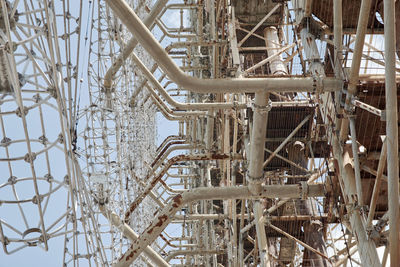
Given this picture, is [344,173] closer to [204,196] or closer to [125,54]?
[204,196]

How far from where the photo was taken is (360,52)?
8.16 metres

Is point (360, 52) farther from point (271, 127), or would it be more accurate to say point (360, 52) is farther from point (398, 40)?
point (271, 127)

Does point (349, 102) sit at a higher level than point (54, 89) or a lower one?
higher

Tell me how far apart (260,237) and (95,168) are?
432 centimetres

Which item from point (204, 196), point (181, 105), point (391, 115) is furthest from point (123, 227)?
point (391, 115)

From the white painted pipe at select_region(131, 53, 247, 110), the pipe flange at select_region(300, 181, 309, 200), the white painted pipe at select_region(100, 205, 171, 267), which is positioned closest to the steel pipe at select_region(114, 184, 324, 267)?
the pipe flange at select_region(300, 181, 309, 200)

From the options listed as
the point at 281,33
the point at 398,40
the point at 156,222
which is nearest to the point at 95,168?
the point at 156,222

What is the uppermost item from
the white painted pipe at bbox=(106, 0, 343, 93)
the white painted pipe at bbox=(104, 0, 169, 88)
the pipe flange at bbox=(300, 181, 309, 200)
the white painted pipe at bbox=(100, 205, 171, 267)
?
the white painted pipe at bbox=(104, 0, 169, 88)

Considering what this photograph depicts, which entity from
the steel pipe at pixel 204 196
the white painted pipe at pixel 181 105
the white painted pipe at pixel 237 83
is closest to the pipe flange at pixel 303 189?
the steel pipe at pixel 204 196

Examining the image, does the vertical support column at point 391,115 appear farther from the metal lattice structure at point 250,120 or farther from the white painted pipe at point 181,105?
the white painted pipe at point 181,105

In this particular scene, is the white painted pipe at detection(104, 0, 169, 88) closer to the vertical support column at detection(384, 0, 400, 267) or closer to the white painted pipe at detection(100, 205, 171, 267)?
the white painted pipe at detection(100, 205, 171, 267)

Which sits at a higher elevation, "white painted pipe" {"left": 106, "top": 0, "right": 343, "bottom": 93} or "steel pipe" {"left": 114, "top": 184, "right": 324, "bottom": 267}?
"white painted pipe" {"left": 106, "top": 0, "right": 343, "bottom": 93}

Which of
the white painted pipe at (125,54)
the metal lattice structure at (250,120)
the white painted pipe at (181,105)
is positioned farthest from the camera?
the white painted pipe at (181,105)

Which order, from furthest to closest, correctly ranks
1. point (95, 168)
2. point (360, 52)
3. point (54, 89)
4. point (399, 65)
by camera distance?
1. point (399, 65)
2. point (95, 168)
3. point (360, 52)
4. point (54, 89)
